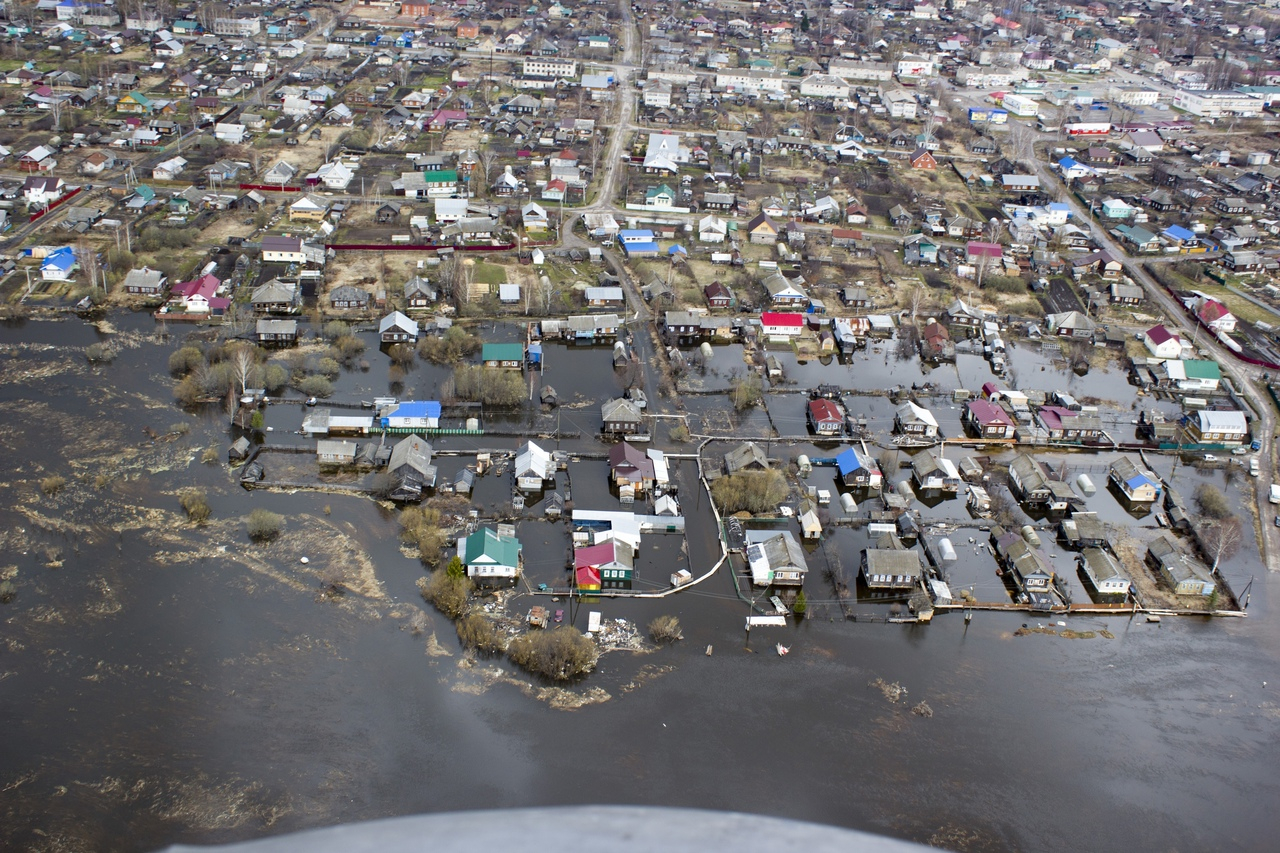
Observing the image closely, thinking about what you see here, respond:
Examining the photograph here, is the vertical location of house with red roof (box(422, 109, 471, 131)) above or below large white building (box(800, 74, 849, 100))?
below

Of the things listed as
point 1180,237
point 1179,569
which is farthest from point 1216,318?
point 1179,569

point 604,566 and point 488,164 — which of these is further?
point 488,164

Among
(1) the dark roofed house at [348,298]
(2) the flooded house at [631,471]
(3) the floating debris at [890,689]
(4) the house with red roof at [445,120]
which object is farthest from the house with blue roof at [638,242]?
(3) the floating debris at [890,689]

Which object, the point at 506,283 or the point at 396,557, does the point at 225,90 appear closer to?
the point at 506,283

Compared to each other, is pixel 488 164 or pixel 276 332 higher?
pixel 488 164

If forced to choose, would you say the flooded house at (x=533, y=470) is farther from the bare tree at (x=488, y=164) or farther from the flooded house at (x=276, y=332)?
the bare tree at (x=488, y=164)

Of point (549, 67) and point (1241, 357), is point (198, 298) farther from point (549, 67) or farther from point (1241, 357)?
point (549, 67)

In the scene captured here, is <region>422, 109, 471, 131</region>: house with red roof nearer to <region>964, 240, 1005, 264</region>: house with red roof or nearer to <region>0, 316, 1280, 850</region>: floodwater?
<region>964, 240, 1005, 264</region>: house with red roof

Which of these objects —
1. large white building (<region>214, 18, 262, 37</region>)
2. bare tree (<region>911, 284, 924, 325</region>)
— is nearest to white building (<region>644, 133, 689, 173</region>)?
bare tree (<region>911, 284, 924, 325</region>)
